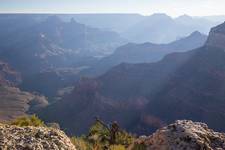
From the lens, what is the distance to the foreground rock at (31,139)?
739 cm

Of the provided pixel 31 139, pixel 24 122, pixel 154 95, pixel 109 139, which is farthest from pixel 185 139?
pixel 154 95

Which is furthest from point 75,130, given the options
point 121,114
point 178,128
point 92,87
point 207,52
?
point 178,128

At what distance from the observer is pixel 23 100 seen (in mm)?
183750

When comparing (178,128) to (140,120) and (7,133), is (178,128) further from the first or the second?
(140,120)

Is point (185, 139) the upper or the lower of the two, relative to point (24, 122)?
upper

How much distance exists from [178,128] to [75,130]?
114m

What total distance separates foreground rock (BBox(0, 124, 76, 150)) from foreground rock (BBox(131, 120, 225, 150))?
2.19m

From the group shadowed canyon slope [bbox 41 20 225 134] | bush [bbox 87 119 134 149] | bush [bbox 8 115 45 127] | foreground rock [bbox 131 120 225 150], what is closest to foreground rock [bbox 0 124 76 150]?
foreground rock [bbox 131 120 225 150]

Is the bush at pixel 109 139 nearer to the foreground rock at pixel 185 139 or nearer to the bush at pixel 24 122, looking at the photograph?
the bush at pixel 24 122

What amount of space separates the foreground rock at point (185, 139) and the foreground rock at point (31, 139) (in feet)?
7.18

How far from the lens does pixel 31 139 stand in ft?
25.2

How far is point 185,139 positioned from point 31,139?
3.30 metres

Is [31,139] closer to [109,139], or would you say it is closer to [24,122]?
[24,122]

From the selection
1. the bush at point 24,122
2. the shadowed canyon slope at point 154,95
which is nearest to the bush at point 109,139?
the bush at point 24,122
